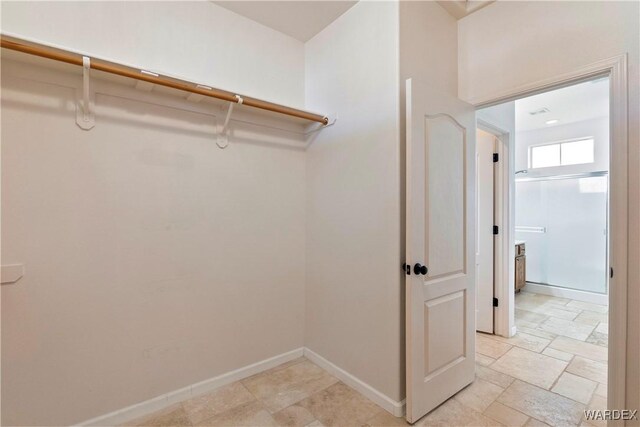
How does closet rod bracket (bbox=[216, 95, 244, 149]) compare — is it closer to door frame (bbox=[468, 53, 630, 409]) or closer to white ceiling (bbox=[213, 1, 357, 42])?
white ceiling (bbox=[213, 1, 357, 42])

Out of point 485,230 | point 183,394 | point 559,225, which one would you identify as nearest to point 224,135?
point 183,394

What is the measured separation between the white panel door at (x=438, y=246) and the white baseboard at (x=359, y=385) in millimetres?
117

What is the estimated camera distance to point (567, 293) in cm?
450

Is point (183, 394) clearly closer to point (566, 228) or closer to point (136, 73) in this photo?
point (136, 73)

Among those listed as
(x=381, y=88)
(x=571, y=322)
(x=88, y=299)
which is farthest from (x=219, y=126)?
(x=571, y=322)

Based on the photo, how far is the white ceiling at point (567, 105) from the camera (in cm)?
346

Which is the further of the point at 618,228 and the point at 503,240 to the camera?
the point at 503,240

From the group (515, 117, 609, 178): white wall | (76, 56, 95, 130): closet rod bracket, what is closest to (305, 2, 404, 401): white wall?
(76, 56, 95, 130): closet rod bracket

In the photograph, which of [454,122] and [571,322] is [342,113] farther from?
[571,322]

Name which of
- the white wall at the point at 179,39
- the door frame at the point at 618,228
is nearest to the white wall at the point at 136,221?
the white wall at the point at 179,39

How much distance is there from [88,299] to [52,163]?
2.59 ft

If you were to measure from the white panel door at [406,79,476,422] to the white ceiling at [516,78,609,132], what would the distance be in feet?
6.89

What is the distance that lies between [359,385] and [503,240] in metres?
2.13

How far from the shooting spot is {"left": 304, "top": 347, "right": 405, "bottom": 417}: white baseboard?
188cm
